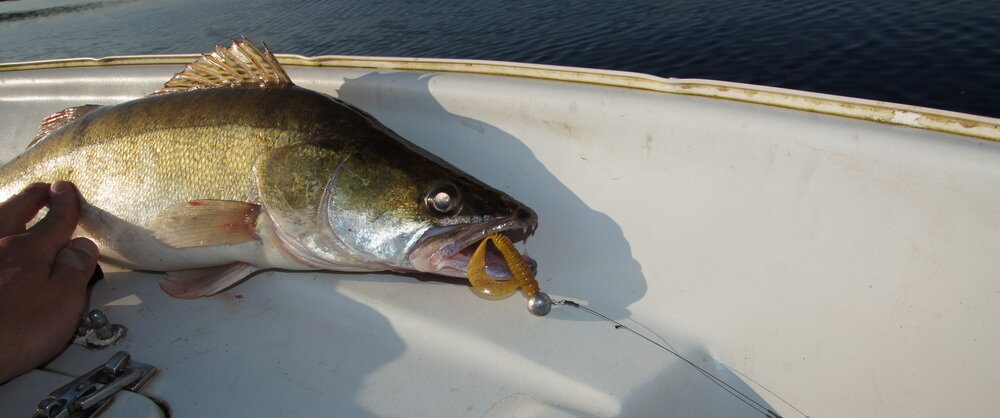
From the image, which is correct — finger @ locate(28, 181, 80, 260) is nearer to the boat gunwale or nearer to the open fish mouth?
the boat gunwale

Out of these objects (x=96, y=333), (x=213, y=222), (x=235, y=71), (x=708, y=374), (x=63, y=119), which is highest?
(x=235, y=71)

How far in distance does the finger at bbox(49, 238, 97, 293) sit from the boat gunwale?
135 cm

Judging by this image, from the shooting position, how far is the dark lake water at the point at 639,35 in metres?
8.56

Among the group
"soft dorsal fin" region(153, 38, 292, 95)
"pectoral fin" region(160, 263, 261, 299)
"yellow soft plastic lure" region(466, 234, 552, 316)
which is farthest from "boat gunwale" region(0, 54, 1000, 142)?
"pectoral fin" region(160, 263, 261, 299)

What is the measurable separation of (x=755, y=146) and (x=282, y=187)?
1.75 m

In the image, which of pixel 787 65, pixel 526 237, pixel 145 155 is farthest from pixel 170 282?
pixel 787 65

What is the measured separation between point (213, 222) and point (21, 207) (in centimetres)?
93

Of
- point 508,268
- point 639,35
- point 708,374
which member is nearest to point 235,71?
point 508,268

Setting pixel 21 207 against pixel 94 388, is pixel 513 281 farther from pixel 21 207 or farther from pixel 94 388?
pixel 21 207

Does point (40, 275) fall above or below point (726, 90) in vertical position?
below

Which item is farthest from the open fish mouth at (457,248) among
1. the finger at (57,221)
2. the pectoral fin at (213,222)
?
the finger at (57,221)

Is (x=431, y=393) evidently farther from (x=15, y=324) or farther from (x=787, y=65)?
(x=787, y=65)

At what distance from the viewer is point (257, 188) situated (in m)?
2.21

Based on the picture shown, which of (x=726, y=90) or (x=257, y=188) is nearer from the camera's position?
(x=726, y=90)
